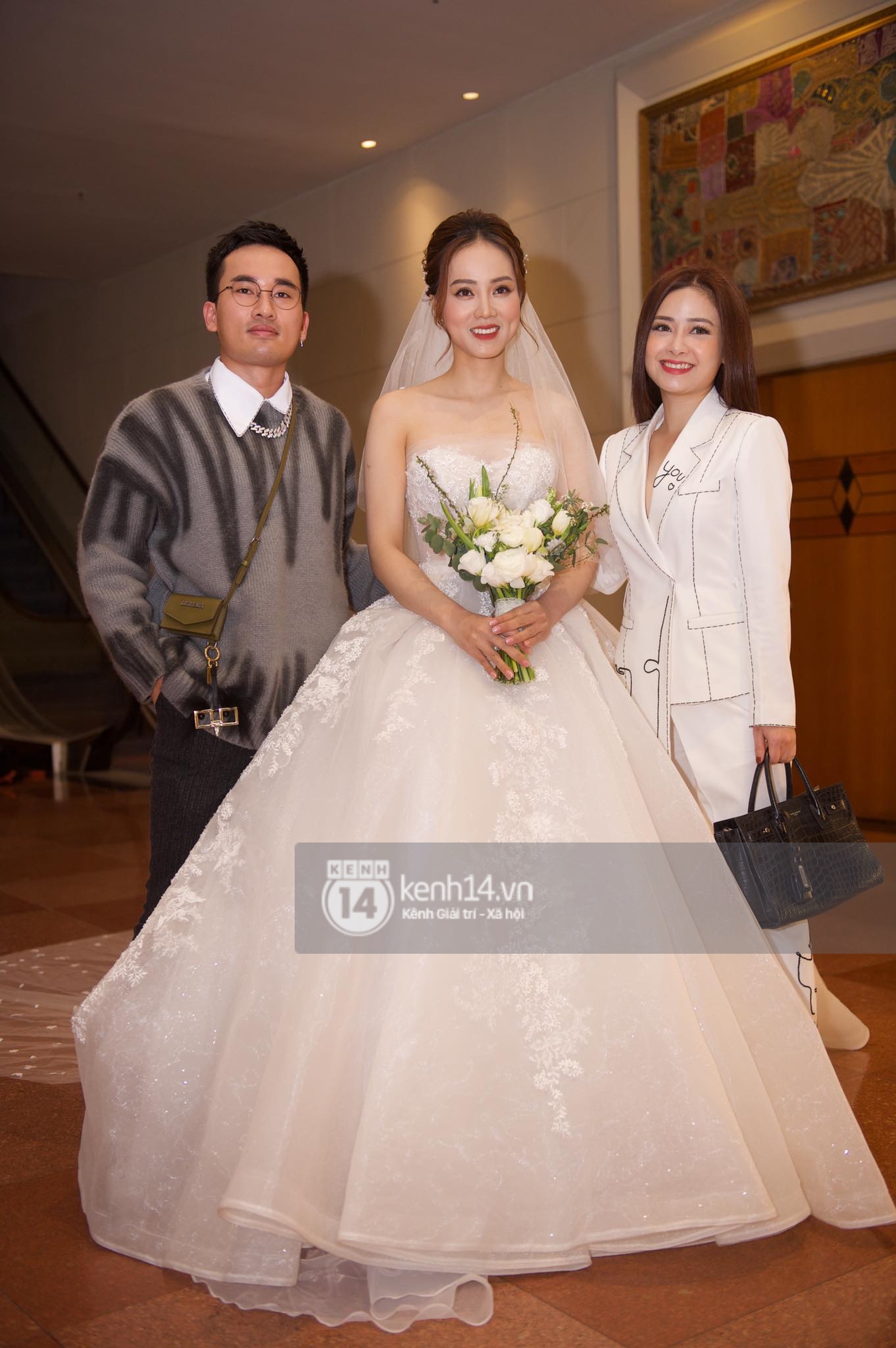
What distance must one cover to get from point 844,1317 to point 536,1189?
49 centimetres

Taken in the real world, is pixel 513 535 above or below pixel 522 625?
above

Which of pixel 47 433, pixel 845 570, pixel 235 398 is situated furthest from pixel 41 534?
pixel 235 398

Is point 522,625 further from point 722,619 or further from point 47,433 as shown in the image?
point 47,433

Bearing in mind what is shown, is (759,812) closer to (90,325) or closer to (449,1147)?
(449,1147)

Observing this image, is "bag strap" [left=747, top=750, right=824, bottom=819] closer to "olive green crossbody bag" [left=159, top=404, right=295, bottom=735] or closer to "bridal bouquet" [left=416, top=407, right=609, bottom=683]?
"bridal bouquet" [left=416, top=407, right=609, bottom=683]

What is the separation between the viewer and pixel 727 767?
2678 millimetres

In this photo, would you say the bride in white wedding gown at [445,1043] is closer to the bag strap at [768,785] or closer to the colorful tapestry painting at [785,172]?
the bag strap at [768,785]

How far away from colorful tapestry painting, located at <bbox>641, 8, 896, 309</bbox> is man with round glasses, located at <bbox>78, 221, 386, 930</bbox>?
3.60 m

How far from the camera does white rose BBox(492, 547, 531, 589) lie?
2180mm

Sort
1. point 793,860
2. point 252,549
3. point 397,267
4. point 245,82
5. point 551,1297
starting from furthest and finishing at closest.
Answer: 1. point 397,267
2. point 245,82
3. point 252,549
4. point 793,860
5. point 551,1297

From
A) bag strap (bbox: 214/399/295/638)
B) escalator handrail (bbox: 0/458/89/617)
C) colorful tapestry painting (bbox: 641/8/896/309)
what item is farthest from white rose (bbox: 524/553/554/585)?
escalator handrail (bbox: 0/458/89/617)

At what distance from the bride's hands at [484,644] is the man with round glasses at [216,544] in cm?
43

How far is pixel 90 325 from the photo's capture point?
37.1ft

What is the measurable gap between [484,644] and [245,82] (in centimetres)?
571
